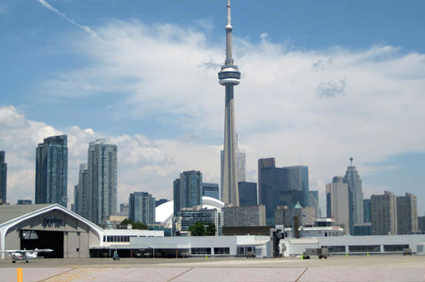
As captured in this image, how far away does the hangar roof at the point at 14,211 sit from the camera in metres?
97.5

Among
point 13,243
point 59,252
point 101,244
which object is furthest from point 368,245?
point 13,243

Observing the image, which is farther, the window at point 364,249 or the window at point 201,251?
the window at point 364,249

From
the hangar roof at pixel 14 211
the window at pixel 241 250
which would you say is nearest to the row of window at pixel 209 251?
the window at pixel 241 250

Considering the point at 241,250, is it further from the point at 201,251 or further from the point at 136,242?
the point at 136,242

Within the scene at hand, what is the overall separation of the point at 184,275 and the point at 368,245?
108 meters

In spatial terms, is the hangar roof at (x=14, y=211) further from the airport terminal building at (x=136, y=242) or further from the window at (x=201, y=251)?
the window at (x=201, y=251)

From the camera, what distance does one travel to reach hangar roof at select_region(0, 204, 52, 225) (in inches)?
3839

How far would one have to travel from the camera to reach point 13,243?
95.9m

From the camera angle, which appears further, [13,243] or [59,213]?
[59,213]

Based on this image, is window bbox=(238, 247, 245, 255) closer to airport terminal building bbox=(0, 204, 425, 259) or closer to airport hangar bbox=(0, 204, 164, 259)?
airport terminal building bbox=(0, 204, 425, 259)

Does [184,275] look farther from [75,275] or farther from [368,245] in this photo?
[368,245]

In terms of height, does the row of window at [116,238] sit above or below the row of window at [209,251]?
above

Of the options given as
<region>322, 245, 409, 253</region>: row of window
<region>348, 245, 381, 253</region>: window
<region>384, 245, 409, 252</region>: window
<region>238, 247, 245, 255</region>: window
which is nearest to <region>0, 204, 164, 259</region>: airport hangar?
<region>238, 247, 245, 255</region>: window

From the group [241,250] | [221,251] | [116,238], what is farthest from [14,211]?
[241,250]
